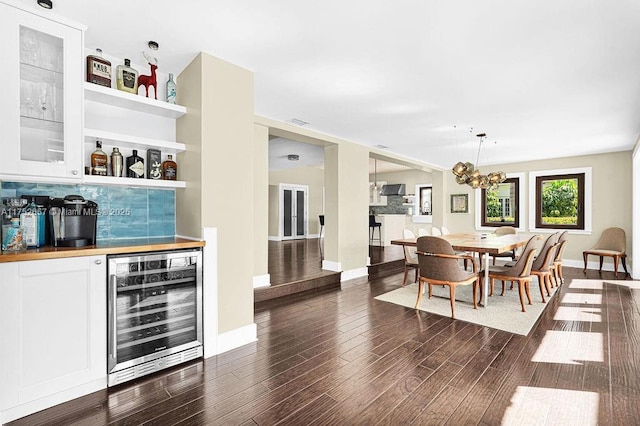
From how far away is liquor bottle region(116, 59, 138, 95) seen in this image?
2578 millimetres

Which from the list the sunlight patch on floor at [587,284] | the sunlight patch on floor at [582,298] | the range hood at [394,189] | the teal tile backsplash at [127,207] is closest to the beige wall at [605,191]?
the sunlight patch on floor at [587,284]

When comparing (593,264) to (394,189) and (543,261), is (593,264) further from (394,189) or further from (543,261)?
(394,189)

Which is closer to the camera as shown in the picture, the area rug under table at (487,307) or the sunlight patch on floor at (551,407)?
the sunlight patch on floor at (551,407)

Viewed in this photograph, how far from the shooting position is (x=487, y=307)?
3984mm

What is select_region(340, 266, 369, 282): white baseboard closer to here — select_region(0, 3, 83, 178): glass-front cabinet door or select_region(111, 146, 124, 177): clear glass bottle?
select_region(111, 146, 124, 177): clear glass bottle

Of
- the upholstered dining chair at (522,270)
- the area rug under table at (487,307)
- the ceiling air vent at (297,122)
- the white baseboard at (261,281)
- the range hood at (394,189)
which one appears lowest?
the area rug under table at (487,307)

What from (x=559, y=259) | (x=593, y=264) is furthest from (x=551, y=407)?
(x=593, y=264)

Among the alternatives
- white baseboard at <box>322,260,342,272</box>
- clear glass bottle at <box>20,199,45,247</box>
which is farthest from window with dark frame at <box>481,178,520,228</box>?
clear glass bottle at <box>20,199,45,247</box>

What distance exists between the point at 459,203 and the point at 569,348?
626 cm

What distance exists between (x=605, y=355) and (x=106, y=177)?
4.40m

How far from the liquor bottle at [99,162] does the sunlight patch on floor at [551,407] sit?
130 inches

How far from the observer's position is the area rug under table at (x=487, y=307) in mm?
3447

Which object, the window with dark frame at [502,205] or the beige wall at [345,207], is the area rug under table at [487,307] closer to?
the beige wall at [345,207]

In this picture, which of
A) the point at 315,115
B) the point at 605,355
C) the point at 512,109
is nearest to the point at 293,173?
the point at 315,115
